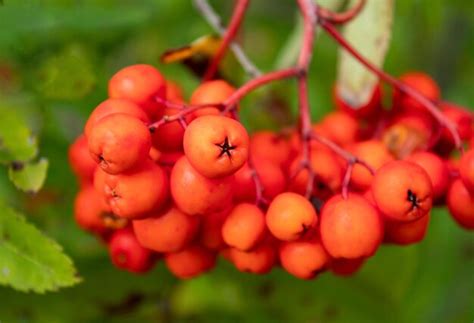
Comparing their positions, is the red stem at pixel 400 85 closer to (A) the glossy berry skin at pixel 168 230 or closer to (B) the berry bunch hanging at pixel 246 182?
(B) the berry bunch hanging at pixel 246 182

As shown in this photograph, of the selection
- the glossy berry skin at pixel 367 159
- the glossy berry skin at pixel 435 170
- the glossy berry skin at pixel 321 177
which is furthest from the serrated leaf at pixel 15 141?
the glossy berry skin at pixel 435 170

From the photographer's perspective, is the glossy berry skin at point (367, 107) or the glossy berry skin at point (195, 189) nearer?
the glossy berry skin at point (195, 189)

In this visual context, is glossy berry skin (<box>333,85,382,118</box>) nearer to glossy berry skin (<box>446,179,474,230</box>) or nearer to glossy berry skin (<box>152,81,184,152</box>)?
glossy berry skin (<box>446,179,474,230</box>)

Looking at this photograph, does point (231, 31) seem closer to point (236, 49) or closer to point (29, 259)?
point (236, 49)

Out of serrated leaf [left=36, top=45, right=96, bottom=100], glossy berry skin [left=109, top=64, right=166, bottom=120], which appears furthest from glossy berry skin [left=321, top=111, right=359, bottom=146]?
serrated leaf [left=36, top=45, right=96, bottom=100]

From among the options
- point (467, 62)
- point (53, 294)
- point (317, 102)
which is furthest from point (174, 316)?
point (467, 62)
